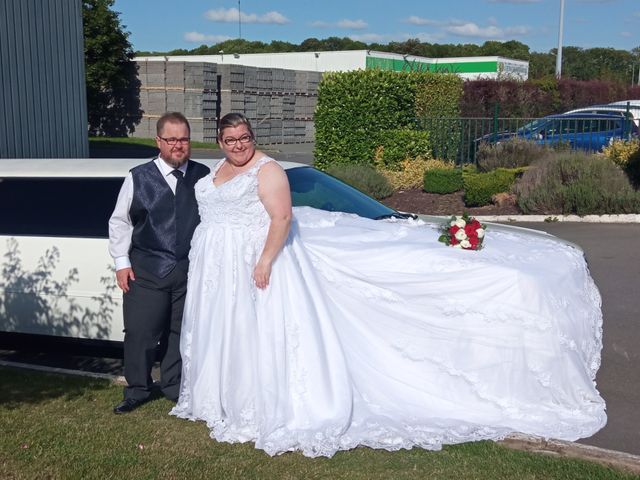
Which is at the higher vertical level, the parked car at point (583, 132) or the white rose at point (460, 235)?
the parked car at point (583, 132)

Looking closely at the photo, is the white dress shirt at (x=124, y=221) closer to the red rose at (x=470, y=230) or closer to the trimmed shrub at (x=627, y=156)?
the red rose at (x=470, y=230)

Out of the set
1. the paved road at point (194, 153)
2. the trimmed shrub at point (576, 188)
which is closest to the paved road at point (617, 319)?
the trimmed shrub at point (576, 188)

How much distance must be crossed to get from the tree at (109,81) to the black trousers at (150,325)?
91.6 feet

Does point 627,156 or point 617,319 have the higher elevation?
point 627,156

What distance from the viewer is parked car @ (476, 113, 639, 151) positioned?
16.3 meters

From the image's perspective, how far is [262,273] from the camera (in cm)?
446

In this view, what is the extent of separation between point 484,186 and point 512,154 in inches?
85.0

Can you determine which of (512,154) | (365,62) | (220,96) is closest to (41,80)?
(512,154)

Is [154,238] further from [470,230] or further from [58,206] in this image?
[470,230]

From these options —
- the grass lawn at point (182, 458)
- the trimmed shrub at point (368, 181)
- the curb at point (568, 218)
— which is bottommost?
the grass lawn at point (182, 458)

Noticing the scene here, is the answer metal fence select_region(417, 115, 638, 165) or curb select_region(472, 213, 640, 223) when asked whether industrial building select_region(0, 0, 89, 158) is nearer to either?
curb select_region(472, 213, 640, 223)

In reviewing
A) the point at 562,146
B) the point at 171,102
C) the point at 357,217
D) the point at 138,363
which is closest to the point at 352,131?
the point at 562,146

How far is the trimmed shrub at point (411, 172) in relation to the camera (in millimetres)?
16000

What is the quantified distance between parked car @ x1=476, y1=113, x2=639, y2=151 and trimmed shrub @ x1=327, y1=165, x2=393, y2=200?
294 centimetres
